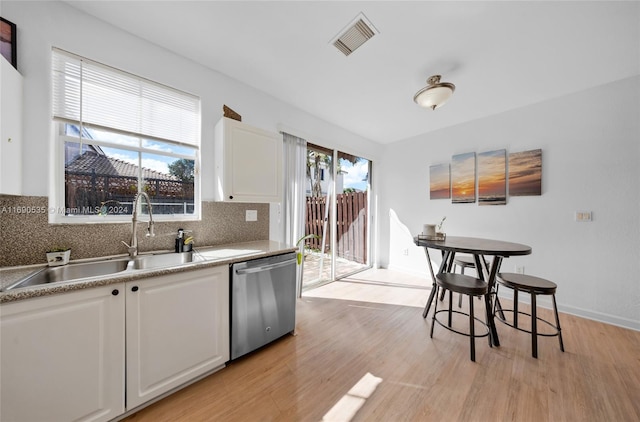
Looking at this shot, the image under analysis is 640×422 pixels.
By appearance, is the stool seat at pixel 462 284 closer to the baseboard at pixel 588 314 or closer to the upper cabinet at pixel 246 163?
the baseboard at pixel 588 314

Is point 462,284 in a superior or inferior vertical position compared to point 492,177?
inferior

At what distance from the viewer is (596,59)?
80.6 inches

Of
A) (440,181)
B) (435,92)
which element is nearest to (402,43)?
(435,92)

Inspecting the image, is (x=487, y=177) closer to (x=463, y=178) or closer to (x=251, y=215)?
(x=463, y=178)

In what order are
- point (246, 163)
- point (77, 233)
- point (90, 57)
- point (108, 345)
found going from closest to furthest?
1. point (108, 345)
2. point (77, 233)
3. point (90, 57)
4. point (246, 163)

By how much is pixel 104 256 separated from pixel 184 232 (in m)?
0.55

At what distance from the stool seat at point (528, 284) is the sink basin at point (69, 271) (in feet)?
10.8

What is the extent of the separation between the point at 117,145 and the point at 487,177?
14.6 feet

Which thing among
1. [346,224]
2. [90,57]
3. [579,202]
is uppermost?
[90,57]

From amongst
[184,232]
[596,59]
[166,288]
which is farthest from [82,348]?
[596,59]

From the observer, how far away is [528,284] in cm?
189

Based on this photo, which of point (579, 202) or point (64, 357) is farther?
point (579, 202)

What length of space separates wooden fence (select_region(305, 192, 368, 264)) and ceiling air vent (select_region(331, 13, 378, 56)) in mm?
2017

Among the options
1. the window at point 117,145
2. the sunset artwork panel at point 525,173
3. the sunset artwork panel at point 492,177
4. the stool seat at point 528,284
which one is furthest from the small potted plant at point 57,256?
the sunset artwork panel at point 525,173
